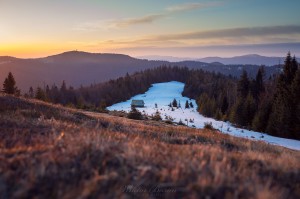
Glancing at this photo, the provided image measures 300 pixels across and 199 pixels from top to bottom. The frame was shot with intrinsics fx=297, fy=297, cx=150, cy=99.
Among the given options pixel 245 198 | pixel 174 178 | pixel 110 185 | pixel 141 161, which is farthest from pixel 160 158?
pixel 245 198

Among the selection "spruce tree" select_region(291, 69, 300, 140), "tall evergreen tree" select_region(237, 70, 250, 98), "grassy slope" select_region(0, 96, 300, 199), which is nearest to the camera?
"grassy slope" select_region(0, 96, 300, 199)

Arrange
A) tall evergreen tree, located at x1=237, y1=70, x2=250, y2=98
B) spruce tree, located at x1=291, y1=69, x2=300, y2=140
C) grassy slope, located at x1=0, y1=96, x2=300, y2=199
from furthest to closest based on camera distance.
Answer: tall evergreen tree, located at x1=237, y1=70, x2=250, y2=98
spruce tree, located at x1=291, y1=69, x2=300, y2=140
grassy slope, located at x1=0, y1=96, x2=300, y2=199

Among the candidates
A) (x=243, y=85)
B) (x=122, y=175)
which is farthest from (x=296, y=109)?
(x=122, y=175)

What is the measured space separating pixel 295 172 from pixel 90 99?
160307 mm

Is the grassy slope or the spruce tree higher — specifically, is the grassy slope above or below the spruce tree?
above

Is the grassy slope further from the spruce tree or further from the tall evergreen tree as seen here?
the tall evergreen tree

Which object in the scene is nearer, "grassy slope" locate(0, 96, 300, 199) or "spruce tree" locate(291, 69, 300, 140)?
"grassy slope" locate(0, 96, 300, 199)

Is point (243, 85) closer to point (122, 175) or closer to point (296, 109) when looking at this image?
point (296, 109)

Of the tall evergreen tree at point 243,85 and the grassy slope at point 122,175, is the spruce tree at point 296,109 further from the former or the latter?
the grassy slope at point 122,175

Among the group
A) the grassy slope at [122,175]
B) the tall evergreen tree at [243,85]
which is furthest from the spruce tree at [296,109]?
the grassy slope at [122,175]

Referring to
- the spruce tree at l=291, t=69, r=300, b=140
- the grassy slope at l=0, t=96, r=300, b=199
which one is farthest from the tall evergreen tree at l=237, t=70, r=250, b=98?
the grassy slope at l=0, t=96, r=300, b=199

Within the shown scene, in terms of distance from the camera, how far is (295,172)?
5.02 m

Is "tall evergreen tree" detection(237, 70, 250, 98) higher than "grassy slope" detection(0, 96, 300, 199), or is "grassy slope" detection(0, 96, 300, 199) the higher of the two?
"grassy slope" detection(0, 96, 300, 199)

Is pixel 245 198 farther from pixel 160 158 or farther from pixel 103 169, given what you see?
pixel 103 169
